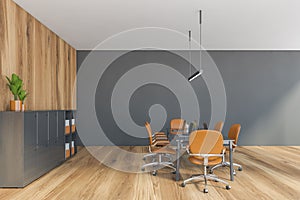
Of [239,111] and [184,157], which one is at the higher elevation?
[239,111]

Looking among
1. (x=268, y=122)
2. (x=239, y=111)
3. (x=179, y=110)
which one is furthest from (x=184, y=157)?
(x=268, y=122)

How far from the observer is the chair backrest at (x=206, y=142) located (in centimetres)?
395

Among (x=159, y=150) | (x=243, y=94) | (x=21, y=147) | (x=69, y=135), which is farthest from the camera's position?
(x=243, y=94)

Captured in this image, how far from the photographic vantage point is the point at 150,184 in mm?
4363

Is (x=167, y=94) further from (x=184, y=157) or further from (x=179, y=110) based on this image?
(x=184, y=157)

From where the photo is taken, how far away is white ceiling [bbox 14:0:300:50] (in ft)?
16.0

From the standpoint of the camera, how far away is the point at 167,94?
344 inches

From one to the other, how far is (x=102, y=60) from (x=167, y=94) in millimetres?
2174

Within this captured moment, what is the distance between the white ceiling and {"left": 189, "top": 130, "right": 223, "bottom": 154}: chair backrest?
7.21ft

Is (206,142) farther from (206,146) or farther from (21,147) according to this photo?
(21,147)

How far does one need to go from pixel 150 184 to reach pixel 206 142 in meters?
1.09

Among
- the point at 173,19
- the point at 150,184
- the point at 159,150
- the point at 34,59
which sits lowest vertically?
the point at 150,184

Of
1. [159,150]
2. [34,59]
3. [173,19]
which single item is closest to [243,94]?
[173,19]

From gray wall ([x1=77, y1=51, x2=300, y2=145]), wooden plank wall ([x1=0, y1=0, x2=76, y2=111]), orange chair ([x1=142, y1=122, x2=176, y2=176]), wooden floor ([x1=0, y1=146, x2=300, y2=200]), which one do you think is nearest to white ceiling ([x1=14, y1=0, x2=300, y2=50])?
wooden plank wall ([x1=0, y1=0, x2=76, y2=111])
